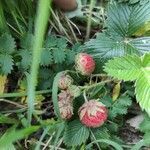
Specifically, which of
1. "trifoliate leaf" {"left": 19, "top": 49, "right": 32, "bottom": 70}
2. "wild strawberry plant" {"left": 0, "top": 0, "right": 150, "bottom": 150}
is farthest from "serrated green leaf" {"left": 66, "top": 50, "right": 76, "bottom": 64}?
"trifoliate leaf" {"left": 19, "top": 49, "right": 32, "bottom": 70}

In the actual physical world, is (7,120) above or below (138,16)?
below

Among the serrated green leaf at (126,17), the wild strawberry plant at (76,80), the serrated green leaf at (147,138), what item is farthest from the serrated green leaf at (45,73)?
the serrated green leaf at (147,138)

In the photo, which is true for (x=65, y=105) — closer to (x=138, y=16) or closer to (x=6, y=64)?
(x=6, y=64)

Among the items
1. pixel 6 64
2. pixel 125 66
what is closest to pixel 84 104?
pixel 125 66

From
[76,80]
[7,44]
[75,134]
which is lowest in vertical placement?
[75,134]

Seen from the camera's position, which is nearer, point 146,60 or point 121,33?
point 146,60

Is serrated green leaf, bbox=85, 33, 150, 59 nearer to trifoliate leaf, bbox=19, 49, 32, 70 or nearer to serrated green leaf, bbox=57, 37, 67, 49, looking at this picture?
serrated green leaf, bbox=57, 37, 67, 49
